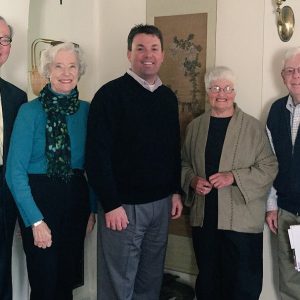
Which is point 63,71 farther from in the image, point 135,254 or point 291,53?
point 291,53

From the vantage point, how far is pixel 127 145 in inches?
73.5

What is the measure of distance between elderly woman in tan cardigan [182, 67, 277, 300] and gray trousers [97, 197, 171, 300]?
0.69 feet

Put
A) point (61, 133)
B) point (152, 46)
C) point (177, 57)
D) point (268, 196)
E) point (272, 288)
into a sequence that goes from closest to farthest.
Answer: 1. point (61, 133)
2. point (152, 46)
3. point (268, 196)
4. point (272, 288)
5. point (177, 57)

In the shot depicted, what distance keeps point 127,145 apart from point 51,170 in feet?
1.15

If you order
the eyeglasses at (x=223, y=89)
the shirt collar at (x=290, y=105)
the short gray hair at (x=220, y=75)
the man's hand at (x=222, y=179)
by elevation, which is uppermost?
the short gray hair at (x=220, y=75)

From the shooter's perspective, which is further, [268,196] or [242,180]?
[268,196]

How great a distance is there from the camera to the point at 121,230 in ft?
6.18

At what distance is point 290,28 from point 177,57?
67 cm

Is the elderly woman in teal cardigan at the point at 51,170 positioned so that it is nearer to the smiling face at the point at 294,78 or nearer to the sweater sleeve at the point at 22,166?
the sweater sleeve at the point at 22,166

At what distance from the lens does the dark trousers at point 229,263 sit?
199cm

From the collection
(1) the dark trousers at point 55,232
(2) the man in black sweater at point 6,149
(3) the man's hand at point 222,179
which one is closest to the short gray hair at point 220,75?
(3) the man's hand at point 222,179

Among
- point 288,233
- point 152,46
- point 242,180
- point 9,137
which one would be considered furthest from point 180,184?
point 9,137

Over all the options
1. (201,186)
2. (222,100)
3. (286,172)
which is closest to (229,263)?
(201,186)

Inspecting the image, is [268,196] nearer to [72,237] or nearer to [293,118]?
[293,118]
